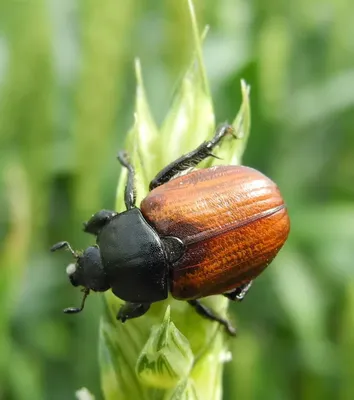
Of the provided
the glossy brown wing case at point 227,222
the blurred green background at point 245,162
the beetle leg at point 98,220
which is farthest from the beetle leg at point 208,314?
the beetle leg at point 98,220

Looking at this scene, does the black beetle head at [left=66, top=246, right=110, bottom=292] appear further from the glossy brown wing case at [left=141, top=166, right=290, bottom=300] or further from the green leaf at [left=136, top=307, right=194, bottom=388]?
the green leaf at [left=136, top=307, right=194, bottom=388]

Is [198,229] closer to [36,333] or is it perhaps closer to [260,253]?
[260,253]

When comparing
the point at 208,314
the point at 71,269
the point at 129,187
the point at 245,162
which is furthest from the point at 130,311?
the point at 245,162

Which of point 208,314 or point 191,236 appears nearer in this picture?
point 208,314

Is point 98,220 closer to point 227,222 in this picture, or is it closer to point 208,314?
point 227,222

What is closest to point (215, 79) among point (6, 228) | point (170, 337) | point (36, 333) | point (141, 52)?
point (141, 52)

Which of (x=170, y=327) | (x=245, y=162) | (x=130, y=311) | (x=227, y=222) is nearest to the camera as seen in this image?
(x=170, y=327)

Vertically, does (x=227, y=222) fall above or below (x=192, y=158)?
below
